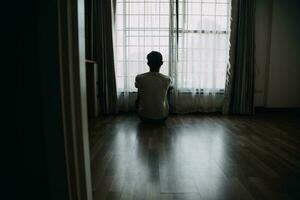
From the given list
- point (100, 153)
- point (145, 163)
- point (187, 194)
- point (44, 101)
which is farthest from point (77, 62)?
point (100, 153)

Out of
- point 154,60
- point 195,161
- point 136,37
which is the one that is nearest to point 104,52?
point 136,37

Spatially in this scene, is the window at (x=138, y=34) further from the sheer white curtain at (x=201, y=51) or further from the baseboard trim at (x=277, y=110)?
the baseboard trim at (x=277, y=110)

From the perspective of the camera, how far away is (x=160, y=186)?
1239 mm

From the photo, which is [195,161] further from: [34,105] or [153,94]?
[34,105]

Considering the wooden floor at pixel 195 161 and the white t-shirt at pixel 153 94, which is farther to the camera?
the white t-shirt at pixel 153 94

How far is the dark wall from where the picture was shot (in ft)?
1.26

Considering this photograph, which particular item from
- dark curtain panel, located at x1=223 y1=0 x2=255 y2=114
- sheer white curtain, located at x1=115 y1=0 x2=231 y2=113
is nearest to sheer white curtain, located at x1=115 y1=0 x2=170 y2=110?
sheer white curtain, located at x1=115 y1=0 x2=231 y2=113

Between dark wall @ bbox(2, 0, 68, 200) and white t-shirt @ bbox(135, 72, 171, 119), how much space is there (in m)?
2.29

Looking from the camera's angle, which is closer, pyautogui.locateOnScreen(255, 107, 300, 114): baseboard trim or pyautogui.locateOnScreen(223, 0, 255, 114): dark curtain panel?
pyautogui.locateOnScreen(223, 0, 255, 114): dark curtain panel

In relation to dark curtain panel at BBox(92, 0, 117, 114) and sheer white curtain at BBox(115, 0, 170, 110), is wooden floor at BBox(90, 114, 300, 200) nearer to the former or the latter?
dark curtain panel at BBox(92, 0, 117, 114)

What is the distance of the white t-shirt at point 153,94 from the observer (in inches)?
107

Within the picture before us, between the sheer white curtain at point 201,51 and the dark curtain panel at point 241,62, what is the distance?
0.37ft

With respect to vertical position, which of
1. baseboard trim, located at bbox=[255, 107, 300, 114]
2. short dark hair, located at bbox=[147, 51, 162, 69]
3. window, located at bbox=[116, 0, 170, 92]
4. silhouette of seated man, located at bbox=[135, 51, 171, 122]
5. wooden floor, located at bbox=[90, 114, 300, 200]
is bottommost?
wooden floor, located at bbox=[90, 114, 300, 200]

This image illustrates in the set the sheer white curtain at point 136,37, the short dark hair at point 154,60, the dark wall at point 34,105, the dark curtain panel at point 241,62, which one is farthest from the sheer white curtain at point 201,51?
the dark wall at point 34,105
